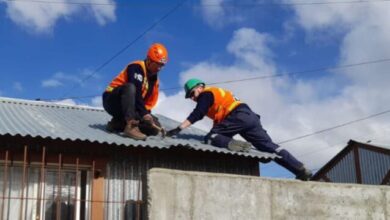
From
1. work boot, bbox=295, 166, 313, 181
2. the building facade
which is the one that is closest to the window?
the building facade

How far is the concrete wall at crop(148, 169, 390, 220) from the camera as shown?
509 cm

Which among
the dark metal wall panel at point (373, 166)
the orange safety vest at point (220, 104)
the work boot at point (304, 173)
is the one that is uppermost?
the dark metal wall panel at point (373, 166)

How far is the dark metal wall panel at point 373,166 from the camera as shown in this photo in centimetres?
2233

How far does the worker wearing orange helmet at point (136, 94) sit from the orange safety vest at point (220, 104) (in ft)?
2.77

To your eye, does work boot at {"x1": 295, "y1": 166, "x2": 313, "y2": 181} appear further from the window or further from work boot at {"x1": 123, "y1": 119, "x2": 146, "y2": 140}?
the window

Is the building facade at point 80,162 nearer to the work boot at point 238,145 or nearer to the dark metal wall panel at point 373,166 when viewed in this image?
the work boot at point 238,145

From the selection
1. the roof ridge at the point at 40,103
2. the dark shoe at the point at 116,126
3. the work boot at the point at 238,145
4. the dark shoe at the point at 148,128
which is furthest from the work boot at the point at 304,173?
the roof ridge at the point at 40,103

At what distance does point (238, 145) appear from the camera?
7867 mm

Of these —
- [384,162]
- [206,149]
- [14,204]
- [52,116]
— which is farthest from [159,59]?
[384,162]

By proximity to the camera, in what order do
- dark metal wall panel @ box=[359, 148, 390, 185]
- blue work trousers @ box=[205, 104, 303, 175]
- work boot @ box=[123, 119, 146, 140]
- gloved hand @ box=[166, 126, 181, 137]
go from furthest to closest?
dark metal wall panel @ box=[359, 148, 390, 185], blue work trousers @ box=[205, 104, 303, 175], gloved hand @ box=[166, 126, 181, 137], work boot @ box=[123, 119, 146, 140]

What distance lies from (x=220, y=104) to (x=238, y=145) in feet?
2.23

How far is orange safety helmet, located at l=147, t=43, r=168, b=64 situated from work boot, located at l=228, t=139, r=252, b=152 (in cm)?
155

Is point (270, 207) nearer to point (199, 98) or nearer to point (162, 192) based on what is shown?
point (162, 192)

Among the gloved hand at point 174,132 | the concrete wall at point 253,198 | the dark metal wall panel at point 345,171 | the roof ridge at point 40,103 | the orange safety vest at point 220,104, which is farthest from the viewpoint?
the dark metal wall panel at point 345,171
